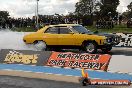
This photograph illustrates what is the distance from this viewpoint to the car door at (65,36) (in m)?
17.4

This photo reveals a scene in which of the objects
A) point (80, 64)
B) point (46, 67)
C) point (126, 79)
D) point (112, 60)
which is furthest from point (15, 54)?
point (126, 79)

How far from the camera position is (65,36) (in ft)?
57.6

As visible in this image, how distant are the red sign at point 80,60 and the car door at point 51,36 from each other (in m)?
5.97

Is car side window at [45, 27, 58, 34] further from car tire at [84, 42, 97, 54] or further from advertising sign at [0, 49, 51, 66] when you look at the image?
advertising sign at [0, 49, 51, 66]

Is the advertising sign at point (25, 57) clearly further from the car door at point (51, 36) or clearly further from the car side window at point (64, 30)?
the car side window at point (64, 30)

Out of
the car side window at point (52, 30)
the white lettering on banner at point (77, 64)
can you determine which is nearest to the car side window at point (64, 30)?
the car side window at point (52, 30)

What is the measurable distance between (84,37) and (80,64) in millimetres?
6100

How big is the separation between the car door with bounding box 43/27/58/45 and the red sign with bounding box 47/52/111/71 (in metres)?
5.97

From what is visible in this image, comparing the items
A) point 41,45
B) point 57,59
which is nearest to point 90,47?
point 41,45

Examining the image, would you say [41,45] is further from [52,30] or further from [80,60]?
[80,60]

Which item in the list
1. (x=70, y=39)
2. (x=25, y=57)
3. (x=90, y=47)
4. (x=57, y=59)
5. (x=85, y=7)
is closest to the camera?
(x=57, y=59)

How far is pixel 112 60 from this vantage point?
10.5 m

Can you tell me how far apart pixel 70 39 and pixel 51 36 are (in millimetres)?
1094

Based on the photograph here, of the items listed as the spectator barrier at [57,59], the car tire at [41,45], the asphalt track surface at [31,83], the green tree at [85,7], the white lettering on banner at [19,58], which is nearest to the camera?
the asphalt track surface at [31,83]
